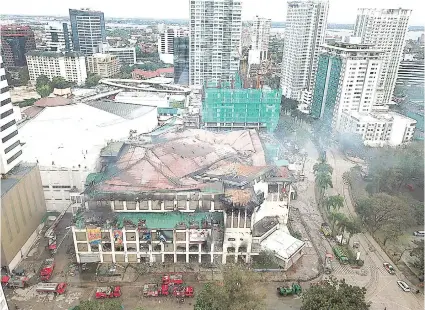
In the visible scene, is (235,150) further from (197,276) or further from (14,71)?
(14,71)

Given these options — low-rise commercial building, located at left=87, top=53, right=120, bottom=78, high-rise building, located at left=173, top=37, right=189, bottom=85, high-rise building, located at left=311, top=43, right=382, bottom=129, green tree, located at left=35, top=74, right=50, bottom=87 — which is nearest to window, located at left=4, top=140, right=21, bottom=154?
high-rise building, located at left=311, top=43, right=382, bottom=129

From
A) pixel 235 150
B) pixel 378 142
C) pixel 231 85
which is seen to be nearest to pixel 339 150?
pixel 378 142

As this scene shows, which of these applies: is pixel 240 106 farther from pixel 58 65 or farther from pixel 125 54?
pixel 125 54

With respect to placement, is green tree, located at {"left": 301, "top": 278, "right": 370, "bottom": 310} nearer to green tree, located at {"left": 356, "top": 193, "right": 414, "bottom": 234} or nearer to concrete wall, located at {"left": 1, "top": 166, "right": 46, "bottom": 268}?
green tree, located at {"left": 356, "top": 193, "right": 414, "bottom": 234}

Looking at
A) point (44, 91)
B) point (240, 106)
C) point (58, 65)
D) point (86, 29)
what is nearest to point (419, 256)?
point (240, 106)

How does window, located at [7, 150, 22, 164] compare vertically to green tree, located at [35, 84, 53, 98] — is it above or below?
above

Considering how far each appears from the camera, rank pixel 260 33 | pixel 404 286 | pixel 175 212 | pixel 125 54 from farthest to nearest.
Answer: pixel 260 33, pixel 125 54, pixel 175 212, pixel 404 286
